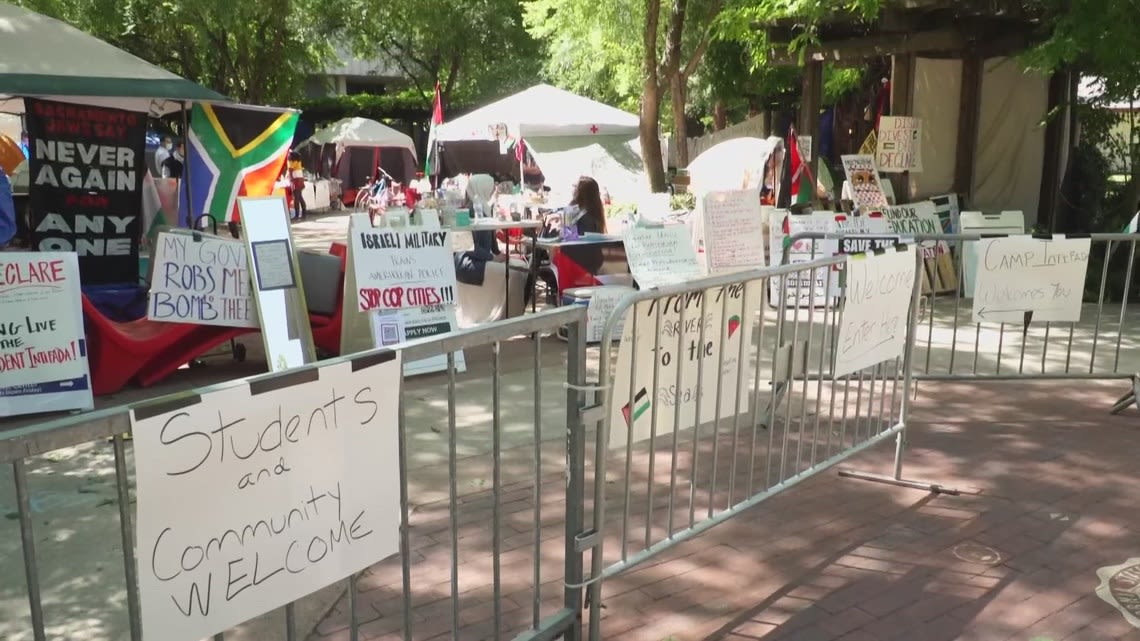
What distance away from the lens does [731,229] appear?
8.88 meters

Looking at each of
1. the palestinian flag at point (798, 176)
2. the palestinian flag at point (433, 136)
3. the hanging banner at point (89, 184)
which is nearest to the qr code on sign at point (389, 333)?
the hanging banner at point (89, 184)

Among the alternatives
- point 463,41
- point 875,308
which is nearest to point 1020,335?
point 875,308

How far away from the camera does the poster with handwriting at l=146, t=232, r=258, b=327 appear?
6824 millimetres

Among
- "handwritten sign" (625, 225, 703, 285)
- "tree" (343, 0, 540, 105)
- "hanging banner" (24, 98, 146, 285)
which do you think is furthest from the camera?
"tree" (343, 0, 540, 105)

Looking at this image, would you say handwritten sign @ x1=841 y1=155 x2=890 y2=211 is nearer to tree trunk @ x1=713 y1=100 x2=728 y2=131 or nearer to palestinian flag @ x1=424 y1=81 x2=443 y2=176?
palestinian flag @ x1=424 y1=81 x2=443 y2=176

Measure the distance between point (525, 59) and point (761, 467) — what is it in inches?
1170

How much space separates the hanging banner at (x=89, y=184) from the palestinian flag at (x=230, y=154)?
904mm

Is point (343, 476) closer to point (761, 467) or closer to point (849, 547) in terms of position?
point (849, 547)

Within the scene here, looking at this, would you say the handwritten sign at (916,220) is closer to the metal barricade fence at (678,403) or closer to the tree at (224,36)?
the metal barricade fence at (678,403)

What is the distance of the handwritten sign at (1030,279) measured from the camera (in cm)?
615

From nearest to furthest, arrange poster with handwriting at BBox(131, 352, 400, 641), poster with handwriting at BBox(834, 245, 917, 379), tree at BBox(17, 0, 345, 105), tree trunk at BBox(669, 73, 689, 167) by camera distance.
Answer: poster with handwriting at BBox(131, 352, 400, 641), poster with handwriting at BBox(834, 245, 917, 379), tree trunk at BBox(669, 73, 689, 167), tree at BBox(17, 0, 345, 105)

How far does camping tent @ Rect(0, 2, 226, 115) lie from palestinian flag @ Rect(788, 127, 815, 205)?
753cm

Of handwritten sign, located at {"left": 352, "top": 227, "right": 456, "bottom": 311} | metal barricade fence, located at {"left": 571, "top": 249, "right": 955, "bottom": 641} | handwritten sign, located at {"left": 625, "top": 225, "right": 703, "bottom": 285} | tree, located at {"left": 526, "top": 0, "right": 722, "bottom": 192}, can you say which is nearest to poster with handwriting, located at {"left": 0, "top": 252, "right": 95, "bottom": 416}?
handwritten sign, located at {"left": 352, "top": 227, "right": 456, "bottom": 311}

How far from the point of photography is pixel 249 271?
7.02m
